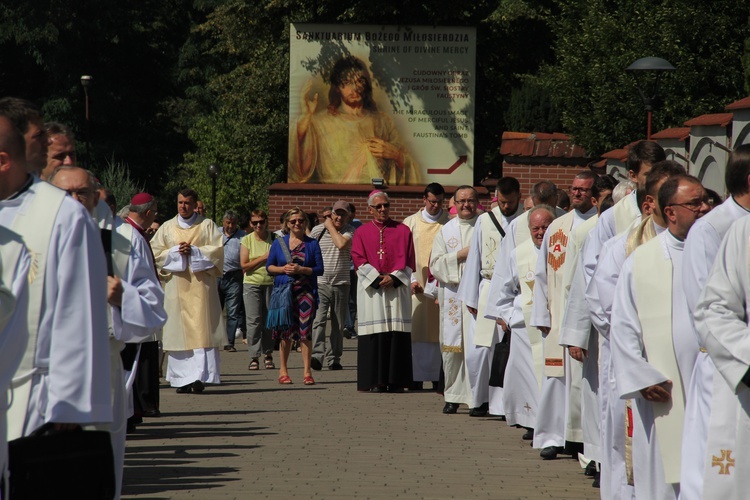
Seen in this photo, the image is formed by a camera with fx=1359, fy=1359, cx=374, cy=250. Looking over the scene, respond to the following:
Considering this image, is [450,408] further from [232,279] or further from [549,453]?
[232,279]


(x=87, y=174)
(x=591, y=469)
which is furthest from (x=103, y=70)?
(x=87, y=174)

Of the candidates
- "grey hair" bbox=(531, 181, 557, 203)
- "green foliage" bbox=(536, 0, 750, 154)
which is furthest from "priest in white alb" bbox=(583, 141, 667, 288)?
"green foliage" bbox=(536, 0, 750, 154)

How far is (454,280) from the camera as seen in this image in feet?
44.7

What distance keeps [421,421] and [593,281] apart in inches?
184

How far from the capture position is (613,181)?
984 cm

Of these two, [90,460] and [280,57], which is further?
[280,57]

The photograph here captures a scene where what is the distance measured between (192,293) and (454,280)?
304 cm

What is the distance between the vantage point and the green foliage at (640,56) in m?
25.4

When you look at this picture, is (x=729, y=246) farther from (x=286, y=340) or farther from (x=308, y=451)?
(x=286, y=340)

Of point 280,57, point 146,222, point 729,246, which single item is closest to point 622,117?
point 280,57

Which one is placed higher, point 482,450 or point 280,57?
point 280,57

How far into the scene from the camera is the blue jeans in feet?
66.8

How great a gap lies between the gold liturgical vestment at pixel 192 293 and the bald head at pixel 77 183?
26.5 ft

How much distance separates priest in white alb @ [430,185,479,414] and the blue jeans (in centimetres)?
698
